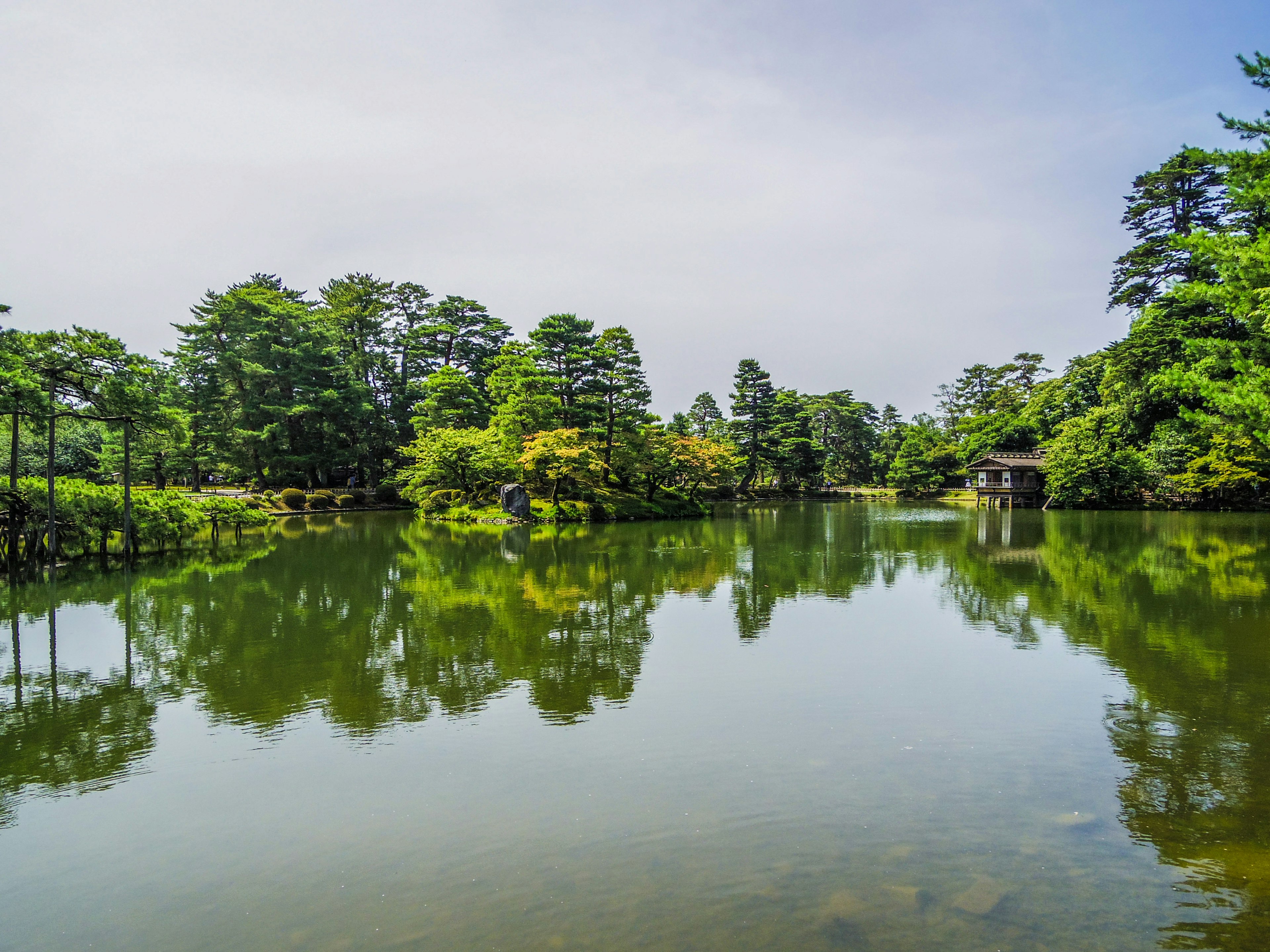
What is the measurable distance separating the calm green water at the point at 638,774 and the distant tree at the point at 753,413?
39030 millimetres

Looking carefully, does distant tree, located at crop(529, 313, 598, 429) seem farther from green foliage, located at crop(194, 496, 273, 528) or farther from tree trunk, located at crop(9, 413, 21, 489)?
tree trunk, located at crop(9, 413, 21, 489)

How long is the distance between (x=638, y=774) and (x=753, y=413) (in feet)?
152

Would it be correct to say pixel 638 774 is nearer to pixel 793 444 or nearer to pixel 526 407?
pixel 526 407

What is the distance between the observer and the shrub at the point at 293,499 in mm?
33688

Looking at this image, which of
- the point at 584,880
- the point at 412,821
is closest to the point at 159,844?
the point at 412,821

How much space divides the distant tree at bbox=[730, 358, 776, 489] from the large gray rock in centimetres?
2328

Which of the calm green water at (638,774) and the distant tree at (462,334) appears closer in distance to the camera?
the calm green water at (638,774)

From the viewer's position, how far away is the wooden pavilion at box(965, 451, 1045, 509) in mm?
41781

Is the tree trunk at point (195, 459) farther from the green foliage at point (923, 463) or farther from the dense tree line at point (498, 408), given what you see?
the green foliage at point (923, 463)

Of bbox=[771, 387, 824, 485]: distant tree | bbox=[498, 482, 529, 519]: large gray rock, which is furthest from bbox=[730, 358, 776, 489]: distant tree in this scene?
bbox=[498, 482, 529, 519]: large gray rock

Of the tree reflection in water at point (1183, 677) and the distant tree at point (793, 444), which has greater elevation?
the distant tree at point (793, 444)

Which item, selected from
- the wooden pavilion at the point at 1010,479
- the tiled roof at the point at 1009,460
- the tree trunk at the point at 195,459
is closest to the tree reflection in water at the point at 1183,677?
the wooden pavilion at the point at 1010,479

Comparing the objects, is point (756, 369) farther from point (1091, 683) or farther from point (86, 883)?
point (86, 883)

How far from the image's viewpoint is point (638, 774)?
17.0 ft
